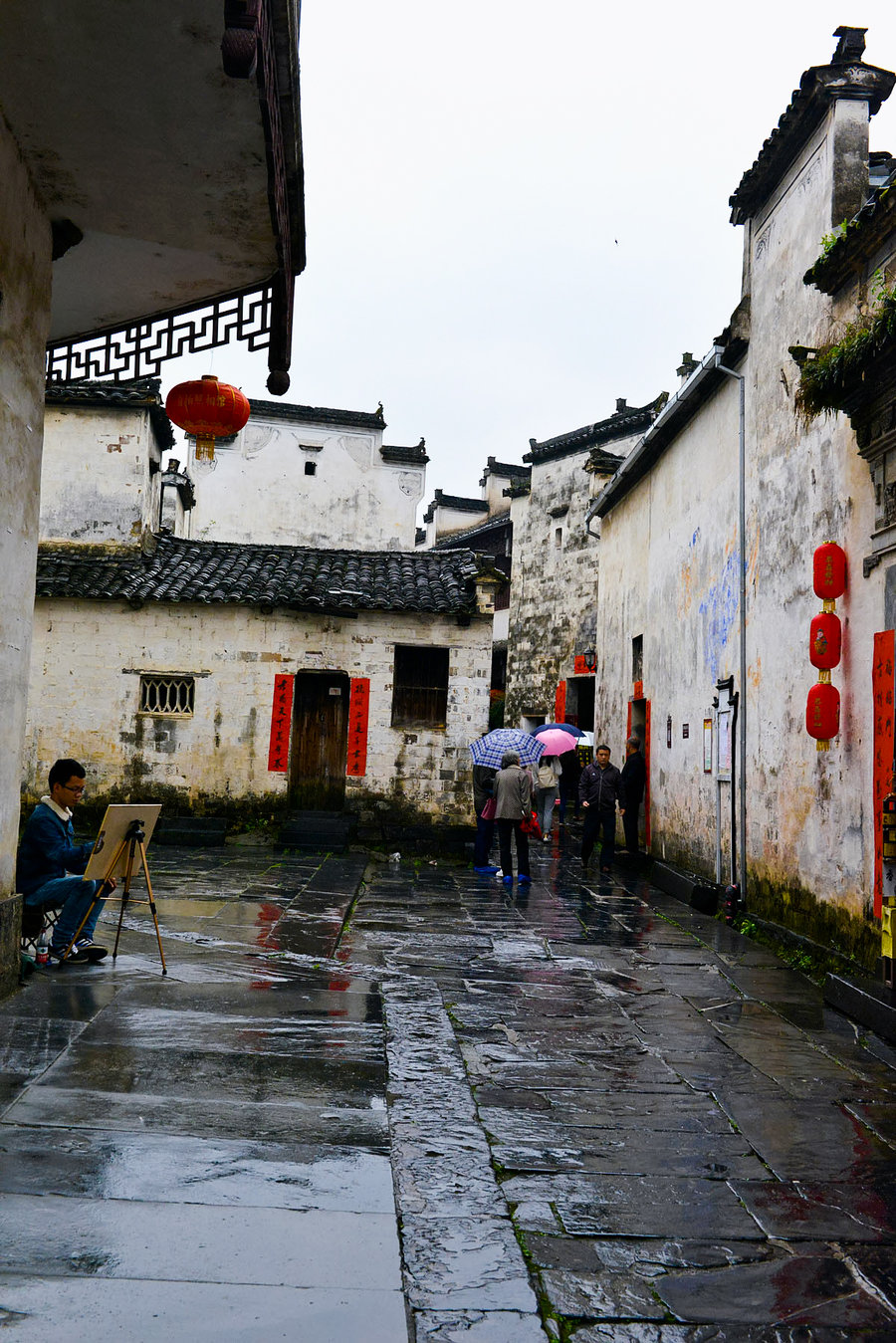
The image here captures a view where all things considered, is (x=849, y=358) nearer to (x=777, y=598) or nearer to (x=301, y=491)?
(x=777, y=598)

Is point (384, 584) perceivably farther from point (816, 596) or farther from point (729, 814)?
point (816, 596)

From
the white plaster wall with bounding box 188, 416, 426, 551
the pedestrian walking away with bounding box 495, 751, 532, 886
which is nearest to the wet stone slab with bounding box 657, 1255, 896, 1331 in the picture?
the pedestrian walking away with bounding box 495, 751, 532, 886

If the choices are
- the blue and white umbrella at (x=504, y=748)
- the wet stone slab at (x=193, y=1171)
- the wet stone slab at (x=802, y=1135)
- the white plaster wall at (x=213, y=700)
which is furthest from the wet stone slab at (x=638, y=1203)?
the white plaster wall at (x=213, y=700)

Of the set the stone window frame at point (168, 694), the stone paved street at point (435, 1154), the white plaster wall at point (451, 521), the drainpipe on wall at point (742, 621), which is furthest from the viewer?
the white plaster wall at point (451, 521)

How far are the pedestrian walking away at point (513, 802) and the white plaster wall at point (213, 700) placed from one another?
3820mm

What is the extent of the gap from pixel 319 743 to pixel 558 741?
404cm

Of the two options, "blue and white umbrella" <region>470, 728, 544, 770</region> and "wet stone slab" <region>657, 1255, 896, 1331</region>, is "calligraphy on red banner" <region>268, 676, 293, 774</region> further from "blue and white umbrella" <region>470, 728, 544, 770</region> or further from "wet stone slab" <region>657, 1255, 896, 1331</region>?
"wet stone slab" <region>657, 1255, 896, 1331</region>

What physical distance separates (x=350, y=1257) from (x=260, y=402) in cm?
2942

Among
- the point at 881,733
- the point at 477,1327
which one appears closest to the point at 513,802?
the point at 881,733

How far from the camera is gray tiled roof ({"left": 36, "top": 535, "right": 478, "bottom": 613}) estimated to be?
17188 mm

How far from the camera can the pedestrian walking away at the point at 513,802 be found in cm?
1311

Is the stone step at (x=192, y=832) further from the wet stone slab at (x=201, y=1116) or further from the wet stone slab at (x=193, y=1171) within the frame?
the wet stone slab at (x=193, y=1171)

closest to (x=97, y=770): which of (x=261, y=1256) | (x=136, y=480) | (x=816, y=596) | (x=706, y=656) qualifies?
(x=136, y=480)

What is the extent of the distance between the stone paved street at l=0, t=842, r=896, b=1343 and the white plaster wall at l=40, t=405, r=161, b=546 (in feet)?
39.3
